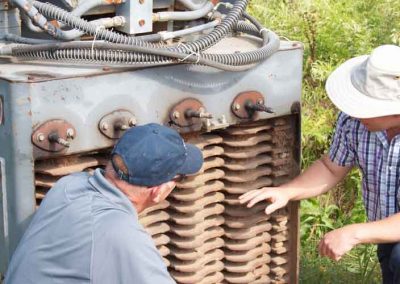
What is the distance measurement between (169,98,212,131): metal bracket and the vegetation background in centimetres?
154

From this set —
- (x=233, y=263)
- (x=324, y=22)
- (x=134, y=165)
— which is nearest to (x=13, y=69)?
(x=134, y=165)

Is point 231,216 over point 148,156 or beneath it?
beneath

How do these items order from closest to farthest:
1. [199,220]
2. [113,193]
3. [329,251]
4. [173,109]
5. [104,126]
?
[113,193], [104,126], [173,109], [329,251], [199,220]

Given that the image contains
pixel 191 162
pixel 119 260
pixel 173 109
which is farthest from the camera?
pixel 173 109

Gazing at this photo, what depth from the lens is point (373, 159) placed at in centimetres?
354

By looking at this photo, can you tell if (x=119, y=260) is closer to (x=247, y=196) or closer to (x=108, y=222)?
(x=108, y=222)

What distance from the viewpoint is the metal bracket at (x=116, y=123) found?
303 centimetres

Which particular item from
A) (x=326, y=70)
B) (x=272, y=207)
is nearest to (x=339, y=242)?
(x=272, y=207)

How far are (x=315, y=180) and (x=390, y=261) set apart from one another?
458 mm

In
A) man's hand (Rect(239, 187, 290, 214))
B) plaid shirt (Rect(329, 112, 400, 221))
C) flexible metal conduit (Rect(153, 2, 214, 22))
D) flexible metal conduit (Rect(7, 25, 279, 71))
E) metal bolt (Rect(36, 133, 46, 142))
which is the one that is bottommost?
man's hand (Rect(239, 187, 290, 214))

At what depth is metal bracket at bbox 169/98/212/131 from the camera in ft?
10.6

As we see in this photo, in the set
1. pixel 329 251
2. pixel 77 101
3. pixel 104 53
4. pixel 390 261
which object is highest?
pixel 104 53

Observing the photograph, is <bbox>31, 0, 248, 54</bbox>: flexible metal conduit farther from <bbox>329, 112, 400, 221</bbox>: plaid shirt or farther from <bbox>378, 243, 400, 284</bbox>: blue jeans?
<bbox>378, 243, 400, 284</bbox>: blue jeans

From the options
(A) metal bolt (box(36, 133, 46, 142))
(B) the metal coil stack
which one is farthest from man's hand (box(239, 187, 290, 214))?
(A) metal bolt (box(36, 133, 46, 142))
